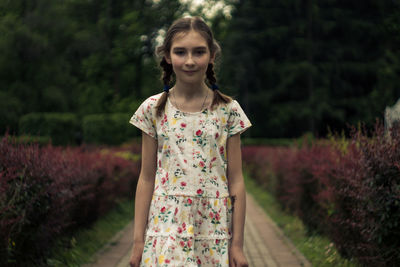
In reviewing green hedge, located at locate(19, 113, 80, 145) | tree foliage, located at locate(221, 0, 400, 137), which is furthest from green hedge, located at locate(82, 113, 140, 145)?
tree foliage, located at locate(221, 0, 400, 137)

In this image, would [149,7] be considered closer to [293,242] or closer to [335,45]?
[335,45]

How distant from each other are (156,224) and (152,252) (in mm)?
129

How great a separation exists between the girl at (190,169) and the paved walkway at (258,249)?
179 inches

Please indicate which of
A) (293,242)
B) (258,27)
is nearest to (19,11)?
(258,27)

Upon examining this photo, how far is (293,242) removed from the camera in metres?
8.47

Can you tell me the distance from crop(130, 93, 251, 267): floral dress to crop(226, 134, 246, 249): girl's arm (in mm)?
30

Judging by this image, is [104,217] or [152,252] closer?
[152,252]

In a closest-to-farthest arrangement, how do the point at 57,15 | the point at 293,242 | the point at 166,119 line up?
1. the point at 166,119
2. the point at 293,242
3. the point at 57,15

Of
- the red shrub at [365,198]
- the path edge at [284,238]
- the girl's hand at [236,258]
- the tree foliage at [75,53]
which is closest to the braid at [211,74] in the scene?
the girl's hand at [236,258]

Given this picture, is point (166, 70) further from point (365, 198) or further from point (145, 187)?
point (365, 198)

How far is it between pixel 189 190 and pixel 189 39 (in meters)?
0.72

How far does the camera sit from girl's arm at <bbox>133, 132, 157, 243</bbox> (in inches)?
97.5

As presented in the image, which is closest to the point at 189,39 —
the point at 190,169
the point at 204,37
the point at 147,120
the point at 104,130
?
the point at 204,37

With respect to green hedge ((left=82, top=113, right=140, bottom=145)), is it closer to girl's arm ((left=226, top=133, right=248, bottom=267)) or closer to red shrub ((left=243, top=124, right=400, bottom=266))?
red shrub ((left=243, top=124, right=400, bottom=266))
